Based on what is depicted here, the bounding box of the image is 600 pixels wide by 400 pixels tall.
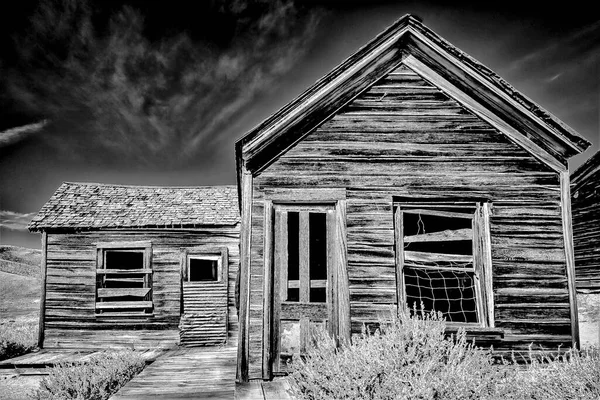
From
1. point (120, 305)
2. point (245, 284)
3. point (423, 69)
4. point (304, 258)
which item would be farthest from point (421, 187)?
point (120, 305)

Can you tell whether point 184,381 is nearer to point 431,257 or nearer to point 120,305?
point 431,257

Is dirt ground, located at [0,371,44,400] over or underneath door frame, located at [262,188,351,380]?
underneath

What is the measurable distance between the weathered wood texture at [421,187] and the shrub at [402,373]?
61.4 inches

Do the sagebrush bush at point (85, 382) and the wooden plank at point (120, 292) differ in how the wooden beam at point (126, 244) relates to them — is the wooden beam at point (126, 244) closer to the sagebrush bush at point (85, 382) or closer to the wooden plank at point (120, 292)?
the wooden plank at point (120, 292)

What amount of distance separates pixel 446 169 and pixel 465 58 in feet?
6.15

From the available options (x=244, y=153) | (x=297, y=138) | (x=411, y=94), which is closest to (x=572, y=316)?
(x=411, y=94)

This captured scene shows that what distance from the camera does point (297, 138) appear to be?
6828 mm

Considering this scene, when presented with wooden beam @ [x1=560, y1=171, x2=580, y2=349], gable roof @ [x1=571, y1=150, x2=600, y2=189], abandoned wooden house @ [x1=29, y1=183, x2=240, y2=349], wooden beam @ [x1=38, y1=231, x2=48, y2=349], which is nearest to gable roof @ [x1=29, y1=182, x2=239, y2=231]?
abandoned wooden house @ [x1=29, y1=183, x2=240, y2=349]

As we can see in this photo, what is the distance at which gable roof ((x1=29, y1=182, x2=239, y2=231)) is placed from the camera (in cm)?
1274

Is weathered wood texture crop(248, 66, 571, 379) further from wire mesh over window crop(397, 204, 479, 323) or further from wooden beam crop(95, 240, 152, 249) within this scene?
wooden beam crop(95, 240, 152, 249)

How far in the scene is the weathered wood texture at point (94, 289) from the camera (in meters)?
12.5

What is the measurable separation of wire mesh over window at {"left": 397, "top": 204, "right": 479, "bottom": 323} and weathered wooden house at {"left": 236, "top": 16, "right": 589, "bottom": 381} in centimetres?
5

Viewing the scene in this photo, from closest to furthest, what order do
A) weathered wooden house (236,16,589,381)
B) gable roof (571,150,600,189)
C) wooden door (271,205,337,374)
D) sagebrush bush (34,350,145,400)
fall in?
wooden door (271,205,337,374)
weathered wooden house (236,16,589,381)
sagebrush bush (34,350,145,400)
gable roof (571,150,600,189)

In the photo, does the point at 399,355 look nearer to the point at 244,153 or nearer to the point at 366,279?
the point at 366,279
